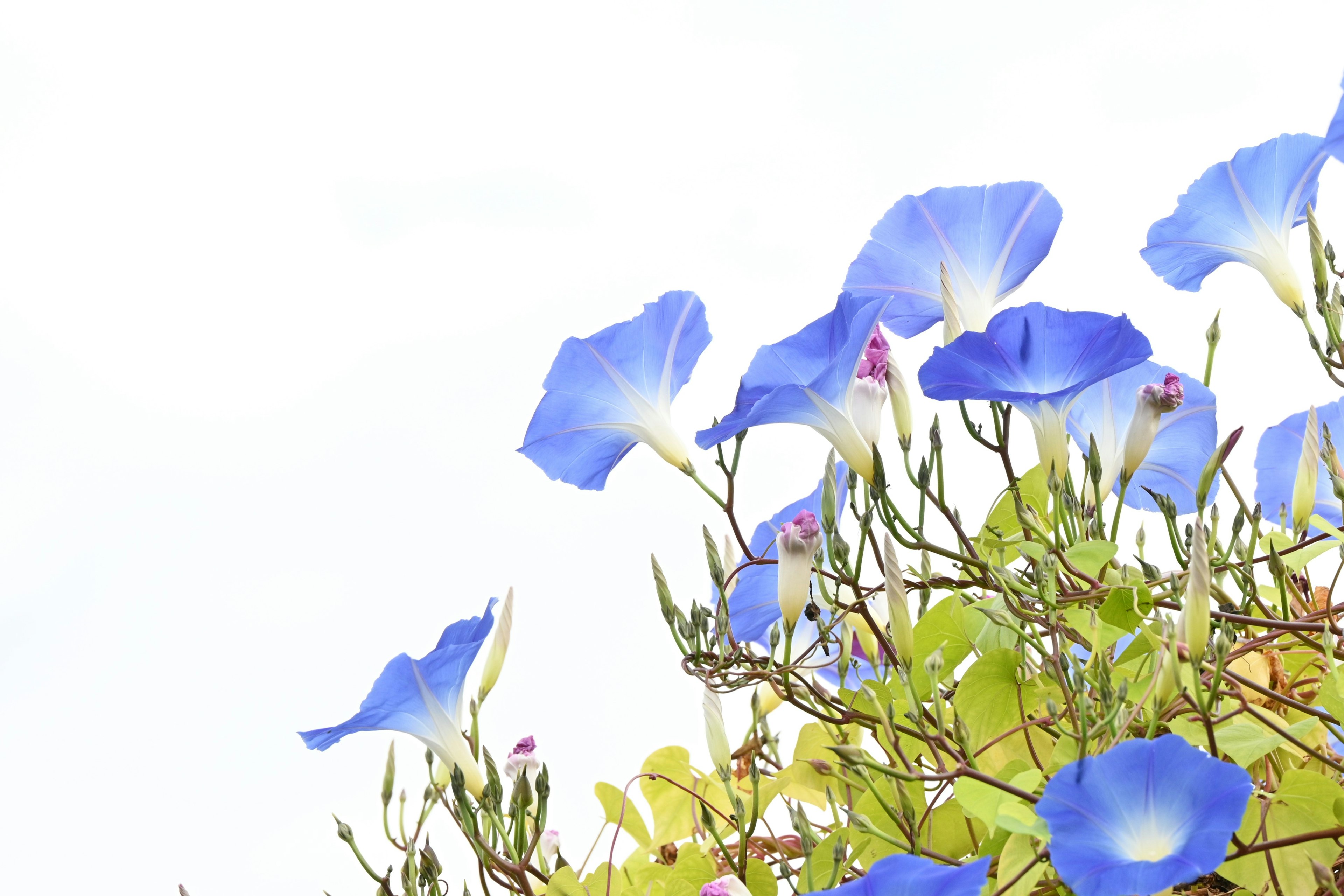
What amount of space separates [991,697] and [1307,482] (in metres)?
0.33

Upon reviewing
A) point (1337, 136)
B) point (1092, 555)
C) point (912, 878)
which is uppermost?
point (1337, 136)

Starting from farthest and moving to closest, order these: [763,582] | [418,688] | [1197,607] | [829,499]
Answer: [763,582] < [418,688] < [829,499] < [1197,607]

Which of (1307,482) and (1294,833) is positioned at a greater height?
(1307,482)

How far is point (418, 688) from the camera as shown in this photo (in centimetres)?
104

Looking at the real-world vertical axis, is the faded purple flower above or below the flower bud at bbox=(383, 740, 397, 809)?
above

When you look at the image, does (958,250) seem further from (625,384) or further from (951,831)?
(951,831)

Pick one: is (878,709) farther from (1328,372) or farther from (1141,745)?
(1328,372)

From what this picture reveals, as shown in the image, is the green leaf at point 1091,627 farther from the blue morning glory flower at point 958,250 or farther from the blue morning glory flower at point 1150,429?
the blue morning glory flower at point 958,250

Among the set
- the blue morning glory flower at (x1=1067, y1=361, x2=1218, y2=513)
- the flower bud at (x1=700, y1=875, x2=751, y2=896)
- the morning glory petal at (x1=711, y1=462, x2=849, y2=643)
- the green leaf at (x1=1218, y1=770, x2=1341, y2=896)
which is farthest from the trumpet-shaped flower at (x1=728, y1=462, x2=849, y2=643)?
the green leaf at (x1=1218, y1=770, x2=1341, y2=896)

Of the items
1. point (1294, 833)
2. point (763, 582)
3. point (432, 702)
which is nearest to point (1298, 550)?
point (1294, 833)

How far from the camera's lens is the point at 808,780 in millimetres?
1107

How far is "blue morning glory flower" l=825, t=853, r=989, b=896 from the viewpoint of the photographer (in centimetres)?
69

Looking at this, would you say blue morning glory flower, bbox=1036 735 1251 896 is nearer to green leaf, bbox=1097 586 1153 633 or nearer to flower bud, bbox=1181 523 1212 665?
flower bud, bbox=1181 523 1212 665

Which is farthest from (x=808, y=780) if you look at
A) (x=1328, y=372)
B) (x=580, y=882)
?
(x=1328, y=372)
